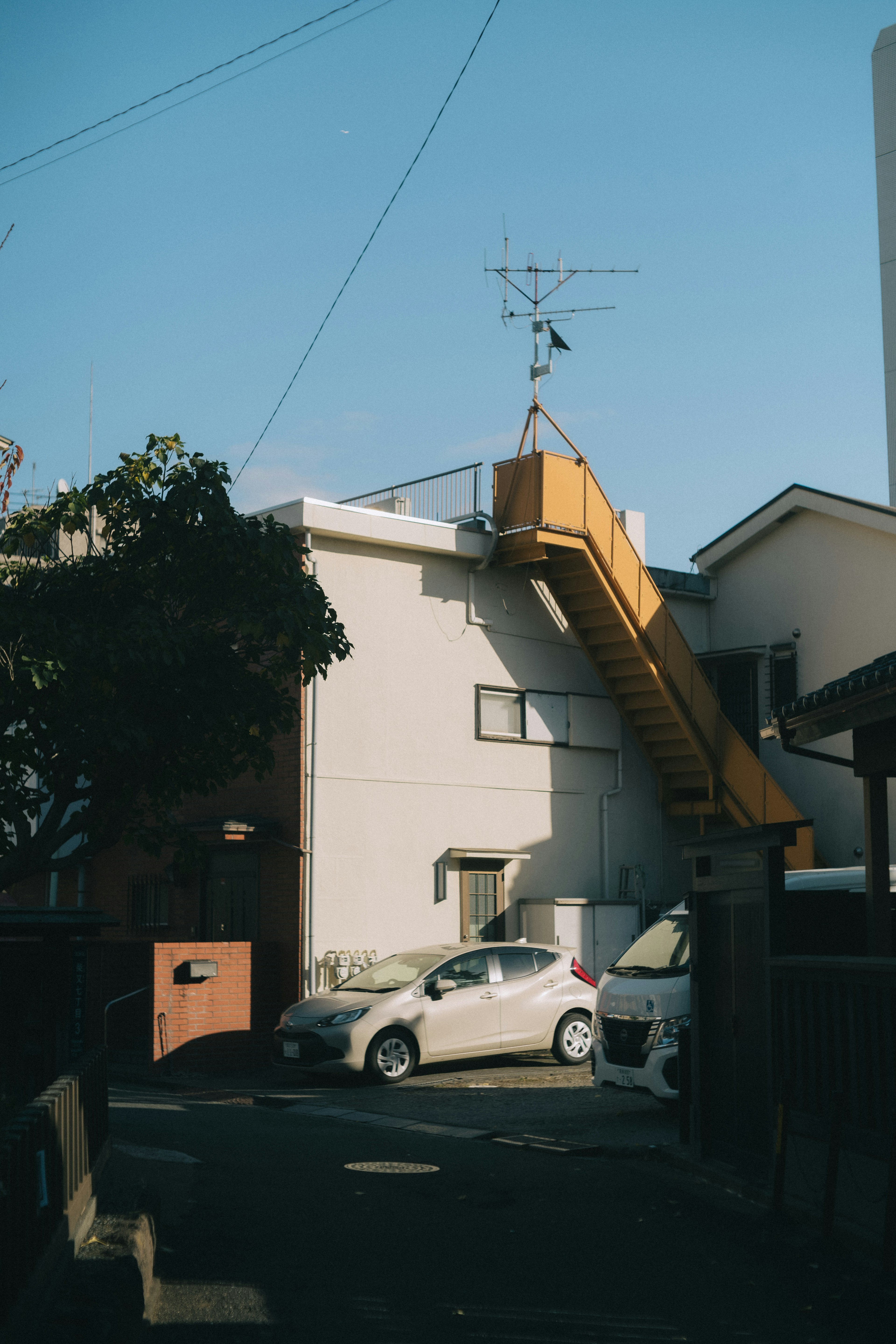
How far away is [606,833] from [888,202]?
2096 centimetres

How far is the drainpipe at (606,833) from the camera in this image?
21.8 meters

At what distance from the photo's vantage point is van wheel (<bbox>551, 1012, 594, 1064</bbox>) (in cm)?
1681

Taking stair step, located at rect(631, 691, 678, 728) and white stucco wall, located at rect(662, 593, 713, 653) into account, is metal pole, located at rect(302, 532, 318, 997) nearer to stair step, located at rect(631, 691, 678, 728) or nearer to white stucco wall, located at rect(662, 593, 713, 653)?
stair step, located at rect(631, 691, 678, 728)

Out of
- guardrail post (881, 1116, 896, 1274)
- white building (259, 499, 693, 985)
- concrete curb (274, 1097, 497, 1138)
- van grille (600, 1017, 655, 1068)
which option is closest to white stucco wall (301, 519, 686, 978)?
white building (259, 499, 693, 985)

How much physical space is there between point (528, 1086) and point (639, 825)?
26.0 ft

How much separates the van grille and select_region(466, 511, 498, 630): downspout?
9147 millimetres

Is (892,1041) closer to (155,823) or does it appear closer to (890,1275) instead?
(890,1275)

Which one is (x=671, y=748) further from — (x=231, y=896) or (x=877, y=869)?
(x=877, y=869)

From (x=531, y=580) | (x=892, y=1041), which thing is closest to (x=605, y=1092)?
(x=892, y=1041)

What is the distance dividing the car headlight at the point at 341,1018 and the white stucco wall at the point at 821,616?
9.21 meters

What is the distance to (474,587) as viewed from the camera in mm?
20891

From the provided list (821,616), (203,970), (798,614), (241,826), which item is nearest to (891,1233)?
(203,970)

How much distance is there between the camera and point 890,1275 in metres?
6.71

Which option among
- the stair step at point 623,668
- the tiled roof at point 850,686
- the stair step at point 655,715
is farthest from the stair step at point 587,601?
the tiled roof at point 850,686
